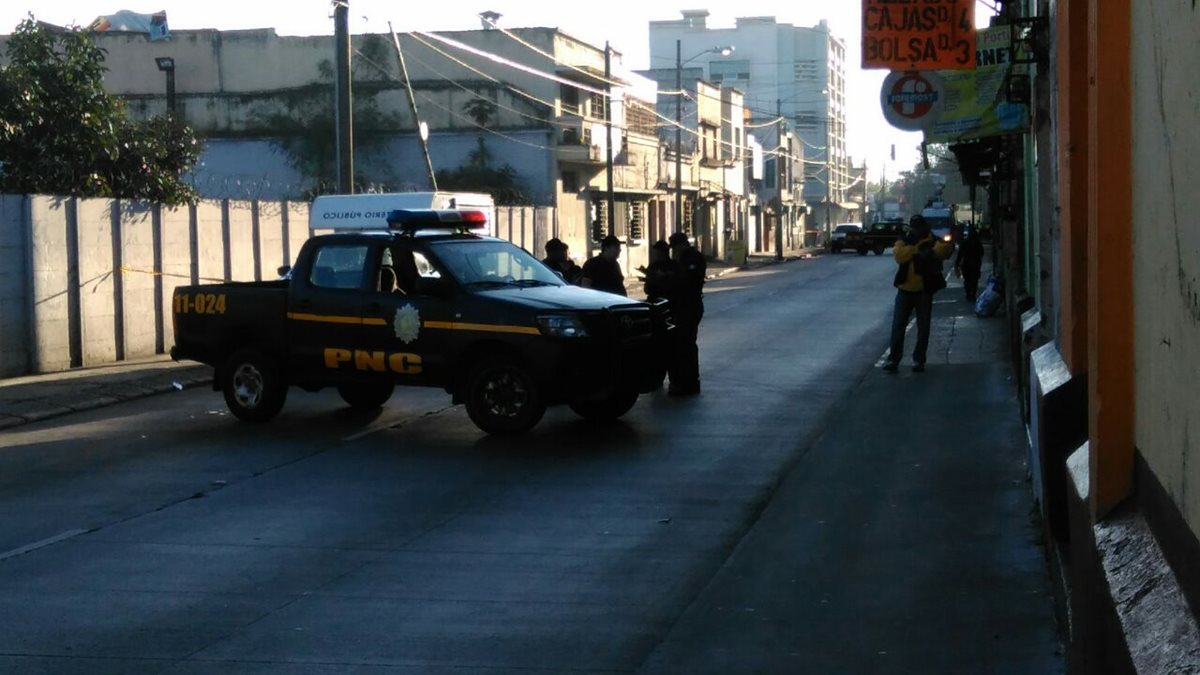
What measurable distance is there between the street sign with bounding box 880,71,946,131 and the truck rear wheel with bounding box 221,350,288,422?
23.6ft

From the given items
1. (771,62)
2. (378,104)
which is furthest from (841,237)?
→ (771,62)

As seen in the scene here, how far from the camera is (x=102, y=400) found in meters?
Result: 17.7

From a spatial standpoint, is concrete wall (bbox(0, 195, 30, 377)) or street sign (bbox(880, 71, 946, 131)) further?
concrete wall (bbox(0, 195, 30, 377))

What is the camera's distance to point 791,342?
2462 centimetres

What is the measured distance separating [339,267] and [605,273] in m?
3.58

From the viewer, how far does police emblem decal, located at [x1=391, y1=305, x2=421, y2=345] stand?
1439 cm

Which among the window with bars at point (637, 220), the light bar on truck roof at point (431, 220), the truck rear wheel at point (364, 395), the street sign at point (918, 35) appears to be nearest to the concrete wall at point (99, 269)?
the truck rear wheel at point (364, 395)

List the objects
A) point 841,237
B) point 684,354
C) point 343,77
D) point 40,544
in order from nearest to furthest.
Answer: point 40,544, point 684,354, point 343,77, point 841,237

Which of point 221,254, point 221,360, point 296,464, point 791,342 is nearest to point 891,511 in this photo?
point 296,464

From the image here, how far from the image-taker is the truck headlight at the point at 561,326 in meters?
13.8

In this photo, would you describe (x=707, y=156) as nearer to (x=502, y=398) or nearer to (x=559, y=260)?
(x=559, y=260)

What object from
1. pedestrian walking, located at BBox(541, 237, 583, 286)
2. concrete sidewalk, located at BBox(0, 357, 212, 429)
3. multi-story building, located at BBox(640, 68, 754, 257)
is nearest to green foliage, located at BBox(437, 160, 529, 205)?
multi-story building, located at BBox(640, 68, 754, 257)

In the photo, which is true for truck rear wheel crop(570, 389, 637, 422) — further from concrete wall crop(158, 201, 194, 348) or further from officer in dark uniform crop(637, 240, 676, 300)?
concrete wall crop(158, 201, 194, 348)

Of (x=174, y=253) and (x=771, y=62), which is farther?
(x=771, y=62)
